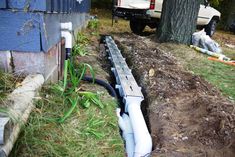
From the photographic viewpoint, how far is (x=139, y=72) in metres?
4.34

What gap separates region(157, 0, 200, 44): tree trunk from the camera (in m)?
7.20

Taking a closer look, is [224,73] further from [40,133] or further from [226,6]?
[226,6]

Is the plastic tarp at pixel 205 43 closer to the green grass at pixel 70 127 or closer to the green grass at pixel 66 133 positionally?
the green grass at pixel 70 127

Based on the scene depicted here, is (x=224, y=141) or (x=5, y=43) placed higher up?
(x=5, y=43)

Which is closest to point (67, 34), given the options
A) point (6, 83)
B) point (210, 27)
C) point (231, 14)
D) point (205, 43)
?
point (6, 83)

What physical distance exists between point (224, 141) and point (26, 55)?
183 cm

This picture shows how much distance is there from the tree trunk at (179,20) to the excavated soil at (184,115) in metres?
3.20

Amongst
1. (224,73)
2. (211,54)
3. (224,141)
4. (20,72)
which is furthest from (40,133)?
(211,54)

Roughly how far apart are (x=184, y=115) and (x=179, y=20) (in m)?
4.84

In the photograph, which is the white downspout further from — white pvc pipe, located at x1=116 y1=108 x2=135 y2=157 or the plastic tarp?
the plastic tarp

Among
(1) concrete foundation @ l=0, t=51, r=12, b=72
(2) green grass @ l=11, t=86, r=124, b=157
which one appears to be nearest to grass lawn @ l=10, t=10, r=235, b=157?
(2) green grass @ l=11, t=86, r=124, b=157

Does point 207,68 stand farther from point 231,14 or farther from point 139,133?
point 231,14

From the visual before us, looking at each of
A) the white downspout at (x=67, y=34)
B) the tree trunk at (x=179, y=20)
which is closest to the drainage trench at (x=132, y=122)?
the white downspout at (x=67, y=34)

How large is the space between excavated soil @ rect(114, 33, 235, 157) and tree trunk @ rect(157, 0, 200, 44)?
3.20 metres
